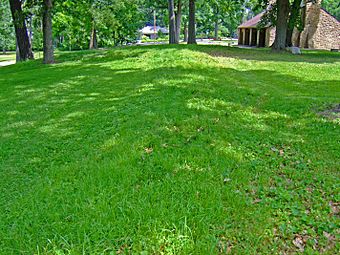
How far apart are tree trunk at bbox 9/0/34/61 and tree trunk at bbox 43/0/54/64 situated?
2283mm

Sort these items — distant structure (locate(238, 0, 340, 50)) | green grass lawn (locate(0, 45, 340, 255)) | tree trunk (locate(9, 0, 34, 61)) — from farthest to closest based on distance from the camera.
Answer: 1. distant structure (locate(238, 0, 340, 50))
2. tree trunk (locate(9, 0, 34, 61))
3. green grass lawn (locate(0, 45, 340, 255))

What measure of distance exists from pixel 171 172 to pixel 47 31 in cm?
1112

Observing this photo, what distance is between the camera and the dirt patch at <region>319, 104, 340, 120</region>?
5.30 m

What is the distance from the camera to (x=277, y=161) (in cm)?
378

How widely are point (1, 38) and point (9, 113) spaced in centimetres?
4899

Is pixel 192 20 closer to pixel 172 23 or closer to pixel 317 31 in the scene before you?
pixel 172 23

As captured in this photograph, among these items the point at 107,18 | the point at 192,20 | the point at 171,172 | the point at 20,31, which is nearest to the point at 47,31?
the point at 20,31

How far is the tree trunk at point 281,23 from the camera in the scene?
1642cm

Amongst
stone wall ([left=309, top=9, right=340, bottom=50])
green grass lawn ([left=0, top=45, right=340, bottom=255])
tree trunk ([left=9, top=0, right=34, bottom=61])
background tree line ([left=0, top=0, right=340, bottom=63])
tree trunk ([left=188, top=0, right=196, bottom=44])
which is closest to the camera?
green grass lawn ([left=0, top=45, right=340, bottom=255])

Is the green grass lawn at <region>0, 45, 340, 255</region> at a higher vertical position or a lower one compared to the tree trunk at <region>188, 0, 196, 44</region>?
lower

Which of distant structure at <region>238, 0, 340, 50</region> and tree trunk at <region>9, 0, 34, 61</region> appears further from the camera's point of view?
distant structure at <region>238, 0, 340, 50</region>

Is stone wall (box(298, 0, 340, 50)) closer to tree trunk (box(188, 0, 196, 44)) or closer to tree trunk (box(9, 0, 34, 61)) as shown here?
tree trunk (box(188, 0, 196, 44))

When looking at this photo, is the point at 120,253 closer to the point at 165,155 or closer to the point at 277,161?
the point at 165,155

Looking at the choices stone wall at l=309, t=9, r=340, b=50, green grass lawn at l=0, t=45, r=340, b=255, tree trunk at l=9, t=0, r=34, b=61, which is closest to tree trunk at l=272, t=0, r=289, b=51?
green grass lawn at l=0, t=45, r=340, b=255
